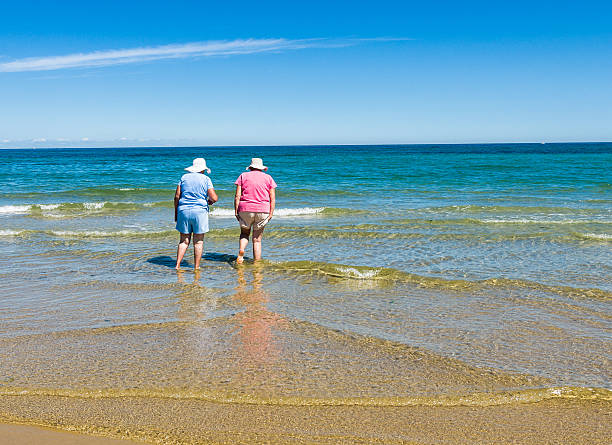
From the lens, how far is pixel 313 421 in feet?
11.5

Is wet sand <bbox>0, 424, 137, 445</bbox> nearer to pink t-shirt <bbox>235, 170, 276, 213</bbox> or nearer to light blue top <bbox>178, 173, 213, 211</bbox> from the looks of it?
light blue top <bbox>178, 173, 213, 211</bbox>

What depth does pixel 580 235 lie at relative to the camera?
11484 mm

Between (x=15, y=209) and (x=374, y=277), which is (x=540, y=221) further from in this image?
(x=15, y=209)

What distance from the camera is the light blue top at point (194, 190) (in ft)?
27.2

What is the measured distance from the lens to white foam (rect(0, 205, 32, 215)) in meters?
17.3

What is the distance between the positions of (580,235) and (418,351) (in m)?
8.14

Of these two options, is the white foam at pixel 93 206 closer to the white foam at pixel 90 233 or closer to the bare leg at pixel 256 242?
the white foam at pixel 90 233

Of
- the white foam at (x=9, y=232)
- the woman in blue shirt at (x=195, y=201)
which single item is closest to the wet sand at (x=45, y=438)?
the woman in blue shirt at (x=195, y=201)

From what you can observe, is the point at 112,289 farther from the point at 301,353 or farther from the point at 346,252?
the point at 346,252

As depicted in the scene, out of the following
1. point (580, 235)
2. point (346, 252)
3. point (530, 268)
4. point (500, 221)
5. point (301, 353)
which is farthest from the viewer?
point (500, 221)

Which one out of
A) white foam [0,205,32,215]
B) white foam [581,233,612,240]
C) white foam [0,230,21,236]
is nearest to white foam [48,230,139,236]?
white foam [0,230,21,236]

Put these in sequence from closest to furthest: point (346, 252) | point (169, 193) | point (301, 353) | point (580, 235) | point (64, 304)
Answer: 1. point (301, 353)
2. point (64, 304)
3. point (346, 252)
4. point (580, 235)
5. point (169, 193)

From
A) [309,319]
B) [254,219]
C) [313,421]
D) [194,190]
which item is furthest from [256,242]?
[313,421]

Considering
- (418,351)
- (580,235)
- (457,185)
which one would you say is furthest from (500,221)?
(457,185)
